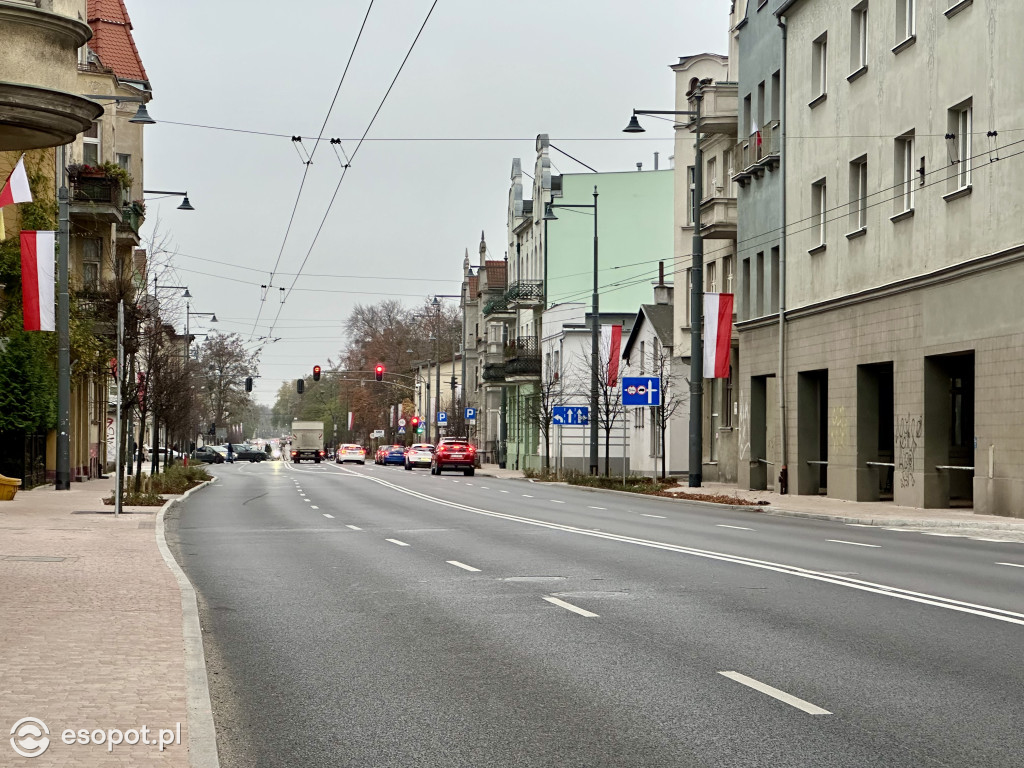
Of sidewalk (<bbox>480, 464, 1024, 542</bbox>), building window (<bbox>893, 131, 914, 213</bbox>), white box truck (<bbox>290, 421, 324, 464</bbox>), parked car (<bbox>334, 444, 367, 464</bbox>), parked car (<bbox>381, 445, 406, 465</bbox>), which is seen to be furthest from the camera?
white box truck (<bbox>290, 421, 324, 464</bbox>)

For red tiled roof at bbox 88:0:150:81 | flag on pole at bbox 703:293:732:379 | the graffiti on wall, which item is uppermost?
red tiled roof at bbox 88:0:150:81

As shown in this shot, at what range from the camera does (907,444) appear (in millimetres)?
32094

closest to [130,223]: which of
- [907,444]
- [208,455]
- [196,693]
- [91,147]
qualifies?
[91,147]

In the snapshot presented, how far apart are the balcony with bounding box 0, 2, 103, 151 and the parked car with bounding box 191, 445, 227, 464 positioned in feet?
286

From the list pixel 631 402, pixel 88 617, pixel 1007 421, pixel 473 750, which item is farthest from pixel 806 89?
pixel 473 750

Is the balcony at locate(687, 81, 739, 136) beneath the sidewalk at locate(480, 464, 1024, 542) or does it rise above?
above

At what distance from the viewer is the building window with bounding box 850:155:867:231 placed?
34.9 metres

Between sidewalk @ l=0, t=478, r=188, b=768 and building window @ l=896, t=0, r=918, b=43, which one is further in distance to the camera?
building window @ l=896, t=0, r=918, b=43

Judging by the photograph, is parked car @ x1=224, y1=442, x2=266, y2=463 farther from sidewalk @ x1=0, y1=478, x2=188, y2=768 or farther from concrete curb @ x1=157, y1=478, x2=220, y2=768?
concrete curb @ x1=157, y1=478, x2=220, y2=768

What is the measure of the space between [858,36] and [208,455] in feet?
254

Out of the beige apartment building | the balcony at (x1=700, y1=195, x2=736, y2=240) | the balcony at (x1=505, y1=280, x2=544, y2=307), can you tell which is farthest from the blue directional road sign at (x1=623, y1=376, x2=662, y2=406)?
the balcony at (x1=505, y1=280, x2=544, y2=307)

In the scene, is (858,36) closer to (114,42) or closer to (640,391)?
(640,391)

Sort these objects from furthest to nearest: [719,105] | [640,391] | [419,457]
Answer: [419,457], [719,105], [640,391]

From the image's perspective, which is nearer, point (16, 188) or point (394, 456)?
point (16, 188)
